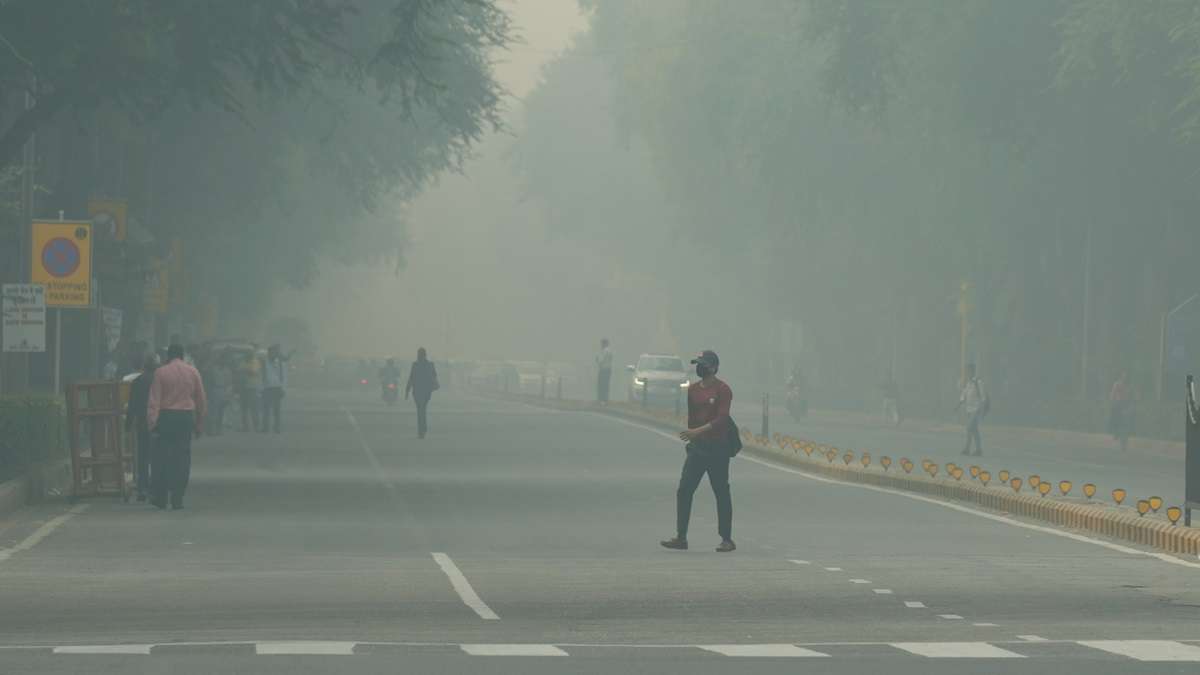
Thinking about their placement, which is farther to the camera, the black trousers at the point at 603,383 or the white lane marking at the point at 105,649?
the black trousers at the point at 603,383

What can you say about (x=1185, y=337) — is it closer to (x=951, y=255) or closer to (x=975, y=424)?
(x=975, y=424)

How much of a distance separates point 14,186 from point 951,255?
34.5 m

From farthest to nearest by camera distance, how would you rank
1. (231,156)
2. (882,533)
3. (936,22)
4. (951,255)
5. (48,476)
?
(951,255)
(936,22)
(231,156)
(48,476)
(882,533)

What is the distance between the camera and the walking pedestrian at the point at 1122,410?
4922cm

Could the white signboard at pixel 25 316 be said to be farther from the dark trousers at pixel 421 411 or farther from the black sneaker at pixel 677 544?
the dark trousers at pixel 421 411

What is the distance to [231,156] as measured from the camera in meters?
52.2

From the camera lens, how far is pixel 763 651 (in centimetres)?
1365

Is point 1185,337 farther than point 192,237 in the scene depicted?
No

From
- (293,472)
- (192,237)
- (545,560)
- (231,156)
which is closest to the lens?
(545,560)

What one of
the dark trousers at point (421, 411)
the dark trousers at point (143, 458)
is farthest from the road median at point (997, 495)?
the dark trousers at point (143, 458)

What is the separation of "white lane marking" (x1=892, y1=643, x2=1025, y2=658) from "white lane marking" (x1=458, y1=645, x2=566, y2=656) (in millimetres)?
1956

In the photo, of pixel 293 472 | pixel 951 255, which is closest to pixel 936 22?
pixel 951 255

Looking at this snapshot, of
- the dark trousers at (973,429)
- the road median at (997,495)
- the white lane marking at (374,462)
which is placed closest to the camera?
the road median at (997,495)

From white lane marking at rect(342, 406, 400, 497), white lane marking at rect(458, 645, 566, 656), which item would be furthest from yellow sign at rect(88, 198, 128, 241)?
white lane marking at rect(458, 645, 566, 656)
